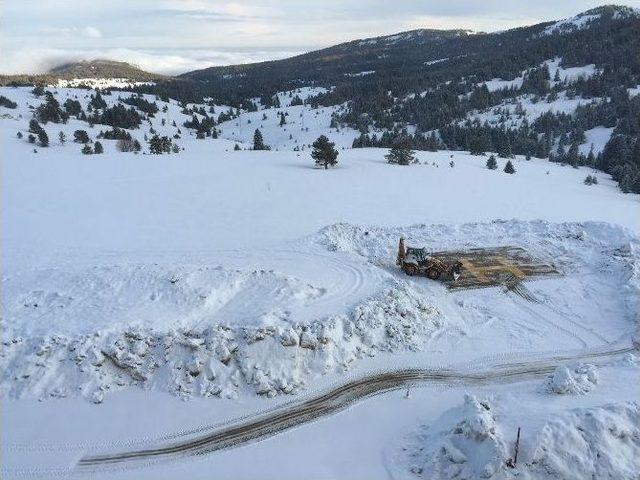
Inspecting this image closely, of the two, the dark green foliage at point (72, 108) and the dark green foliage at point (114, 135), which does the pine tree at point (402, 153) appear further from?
the dark green foliage at point (72, 108)

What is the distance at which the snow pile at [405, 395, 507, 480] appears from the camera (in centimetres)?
1016

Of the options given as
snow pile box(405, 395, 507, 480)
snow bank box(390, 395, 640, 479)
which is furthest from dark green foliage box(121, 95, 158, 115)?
snow bank box(390, 395, 640, 479)

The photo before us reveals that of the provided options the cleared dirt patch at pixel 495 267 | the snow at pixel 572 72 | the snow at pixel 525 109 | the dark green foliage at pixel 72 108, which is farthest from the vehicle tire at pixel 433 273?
the snow at pixel 572 72

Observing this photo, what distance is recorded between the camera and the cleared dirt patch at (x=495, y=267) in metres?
19.1

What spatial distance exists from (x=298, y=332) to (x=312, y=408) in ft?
8.19

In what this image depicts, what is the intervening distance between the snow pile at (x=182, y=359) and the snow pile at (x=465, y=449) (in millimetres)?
3767

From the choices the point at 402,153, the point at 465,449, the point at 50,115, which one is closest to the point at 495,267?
the point at 465,449

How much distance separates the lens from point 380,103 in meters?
137

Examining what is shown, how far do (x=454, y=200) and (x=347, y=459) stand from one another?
2149 centimetres

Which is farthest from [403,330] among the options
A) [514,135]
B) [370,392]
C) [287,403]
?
[514,135]

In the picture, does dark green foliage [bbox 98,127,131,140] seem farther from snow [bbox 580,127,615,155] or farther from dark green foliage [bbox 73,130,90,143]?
snow [bbox 580,127,615,155]

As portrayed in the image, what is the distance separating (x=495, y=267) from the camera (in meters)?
20.4

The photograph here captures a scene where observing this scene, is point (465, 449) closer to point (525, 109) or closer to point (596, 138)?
point (596, 138)

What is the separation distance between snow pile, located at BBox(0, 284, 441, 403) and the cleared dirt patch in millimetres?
6545
